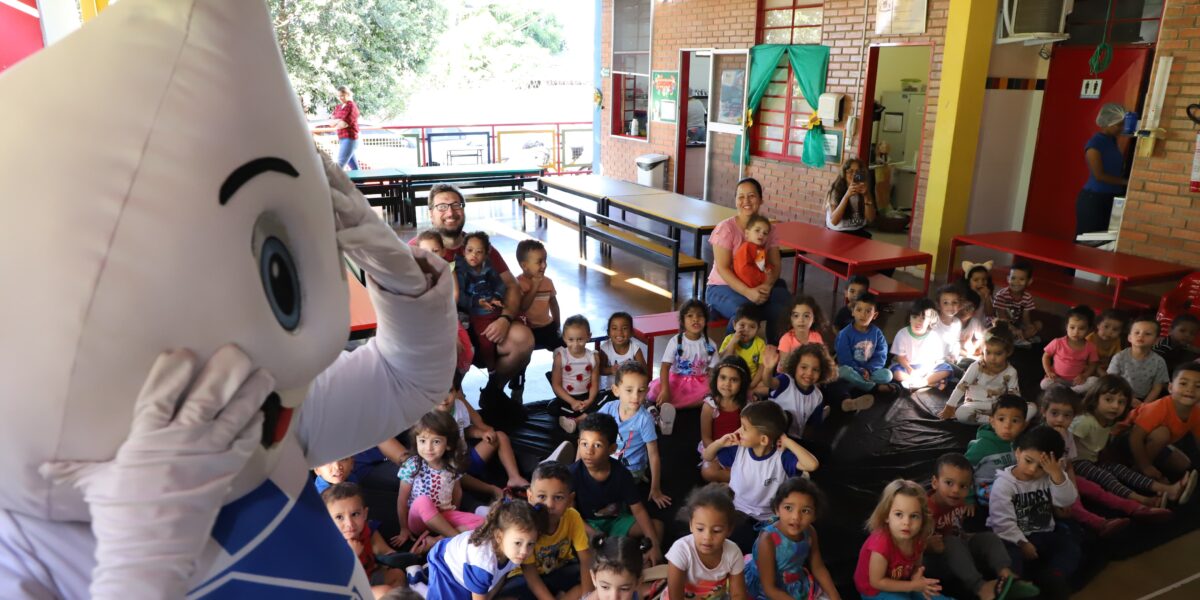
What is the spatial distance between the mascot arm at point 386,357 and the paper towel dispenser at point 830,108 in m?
7.88

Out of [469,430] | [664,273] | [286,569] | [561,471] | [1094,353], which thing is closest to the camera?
[286,569]

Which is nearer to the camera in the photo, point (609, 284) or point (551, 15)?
point (609, 284)

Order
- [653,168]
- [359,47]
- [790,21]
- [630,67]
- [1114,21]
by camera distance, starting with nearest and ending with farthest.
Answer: [1114,21] → [790,21] → [653,168] → [630,67] → [359,47]

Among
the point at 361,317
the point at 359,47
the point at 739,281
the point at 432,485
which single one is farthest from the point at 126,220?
the point at 359,47

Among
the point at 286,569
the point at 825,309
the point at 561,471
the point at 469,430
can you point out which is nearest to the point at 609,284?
the point at 825,309

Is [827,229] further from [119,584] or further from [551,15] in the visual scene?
[551,15]

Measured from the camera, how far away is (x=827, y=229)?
7.24m

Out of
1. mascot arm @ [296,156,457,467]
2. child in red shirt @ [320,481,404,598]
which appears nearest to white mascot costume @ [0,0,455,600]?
mascot arm @ [296,156,457,467]

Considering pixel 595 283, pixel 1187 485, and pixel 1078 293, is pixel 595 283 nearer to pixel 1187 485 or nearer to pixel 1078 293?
pixel 1078 293

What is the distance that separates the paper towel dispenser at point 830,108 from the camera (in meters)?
8.70

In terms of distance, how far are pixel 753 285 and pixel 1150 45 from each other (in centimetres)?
433

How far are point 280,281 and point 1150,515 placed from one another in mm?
3970

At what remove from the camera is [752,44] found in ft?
32.9

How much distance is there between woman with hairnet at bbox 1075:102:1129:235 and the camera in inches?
278
